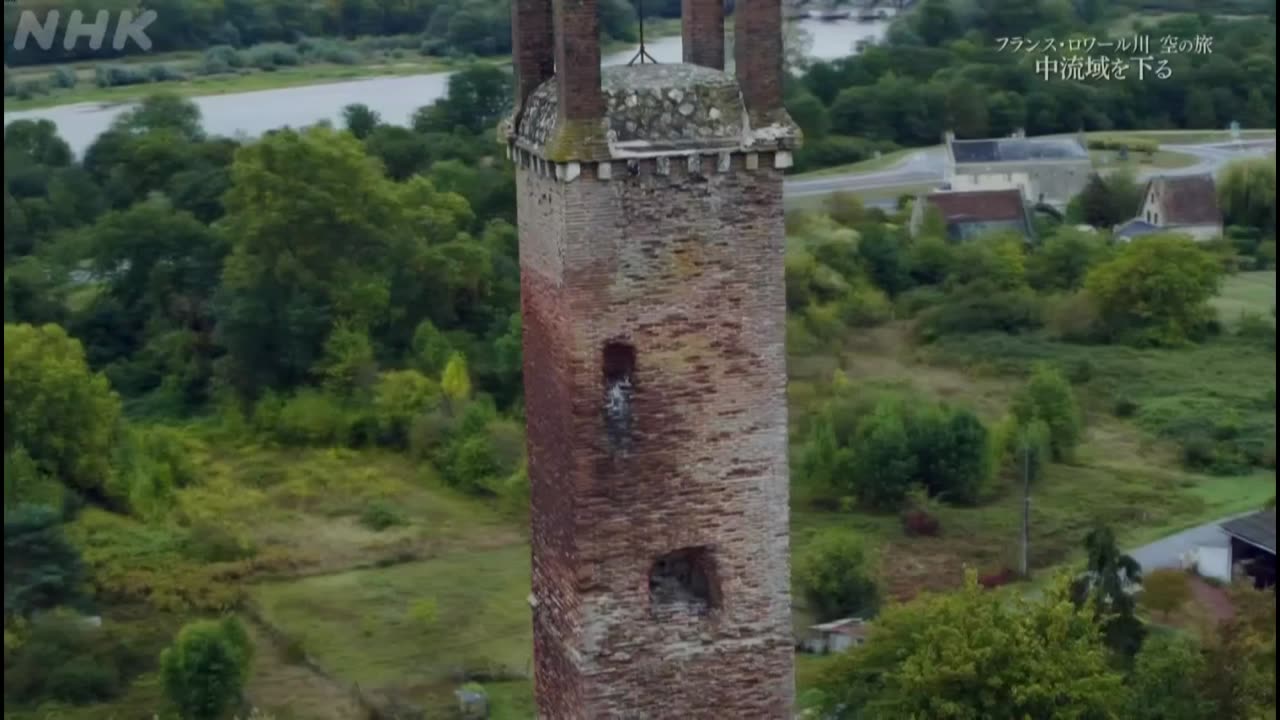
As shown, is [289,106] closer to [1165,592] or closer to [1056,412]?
[1056,412]

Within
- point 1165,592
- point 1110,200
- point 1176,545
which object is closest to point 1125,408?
point 1176,545

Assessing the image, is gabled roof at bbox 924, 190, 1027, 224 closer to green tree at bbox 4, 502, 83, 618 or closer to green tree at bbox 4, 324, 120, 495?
green tree at bbox 4, 324, 120, 495

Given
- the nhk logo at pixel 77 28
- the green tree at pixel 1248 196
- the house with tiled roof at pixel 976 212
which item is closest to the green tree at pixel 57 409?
the nhk logo at pixel 77 28

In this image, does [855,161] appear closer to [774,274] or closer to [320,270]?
[320,270]

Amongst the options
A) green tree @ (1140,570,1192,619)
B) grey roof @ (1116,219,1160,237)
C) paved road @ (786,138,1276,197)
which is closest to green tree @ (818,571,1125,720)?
green tree @ (1140,570,1192,619)

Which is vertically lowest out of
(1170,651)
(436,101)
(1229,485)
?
(1229,485)

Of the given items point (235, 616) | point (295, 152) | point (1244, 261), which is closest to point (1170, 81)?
point (1244, 261)

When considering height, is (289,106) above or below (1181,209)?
above
